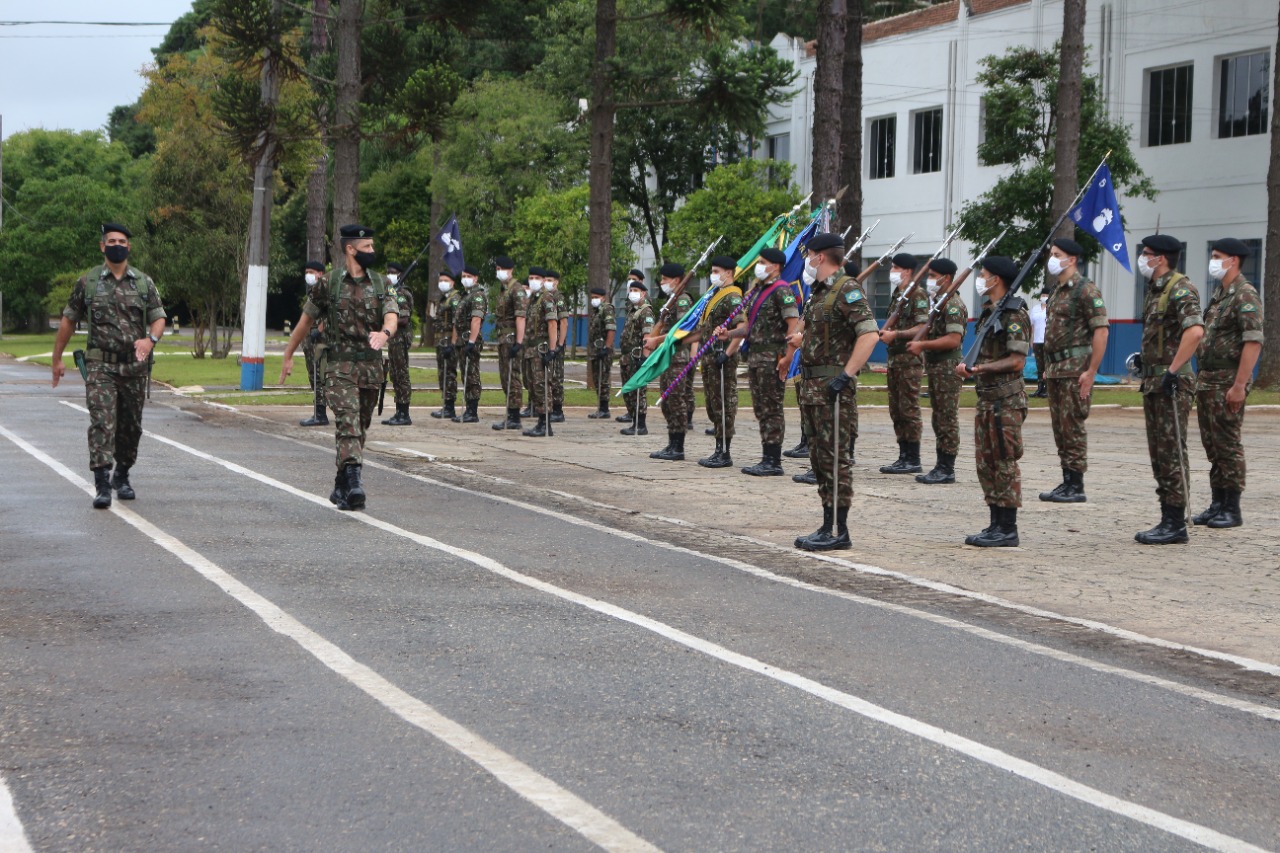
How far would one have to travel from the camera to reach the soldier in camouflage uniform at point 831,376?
9.95 metres

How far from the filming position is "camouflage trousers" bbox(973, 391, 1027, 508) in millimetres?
10133

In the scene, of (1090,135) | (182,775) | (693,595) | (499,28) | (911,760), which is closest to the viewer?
(182,775)

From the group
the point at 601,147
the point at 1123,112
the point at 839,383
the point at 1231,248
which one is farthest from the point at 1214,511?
the point at 1123,112

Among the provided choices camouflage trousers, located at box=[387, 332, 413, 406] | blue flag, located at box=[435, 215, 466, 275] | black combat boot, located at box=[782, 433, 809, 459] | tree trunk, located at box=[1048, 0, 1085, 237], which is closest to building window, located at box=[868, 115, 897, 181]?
tree trunk, located at box=[1048, 0, 1085, 237]

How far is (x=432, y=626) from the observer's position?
286 inches

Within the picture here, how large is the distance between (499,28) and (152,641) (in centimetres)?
5550

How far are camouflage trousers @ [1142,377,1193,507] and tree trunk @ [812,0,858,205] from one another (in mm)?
15732

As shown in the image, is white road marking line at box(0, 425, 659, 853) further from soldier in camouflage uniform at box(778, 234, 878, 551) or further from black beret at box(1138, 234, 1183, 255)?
black beret at box(1138, 234, 1183, 255)

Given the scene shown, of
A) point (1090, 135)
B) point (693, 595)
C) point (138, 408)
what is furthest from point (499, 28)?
point (693, 595)

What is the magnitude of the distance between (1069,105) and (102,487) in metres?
21.8

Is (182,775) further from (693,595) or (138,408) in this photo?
(138,408)

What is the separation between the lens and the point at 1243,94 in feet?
110

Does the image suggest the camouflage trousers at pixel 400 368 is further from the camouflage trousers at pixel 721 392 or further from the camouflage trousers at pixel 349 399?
the camouflage trousers at pixel 349 399

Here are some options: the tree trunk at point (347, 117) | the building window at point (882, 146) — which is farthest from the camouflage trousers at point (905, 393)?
the building window at point (882, 146)
